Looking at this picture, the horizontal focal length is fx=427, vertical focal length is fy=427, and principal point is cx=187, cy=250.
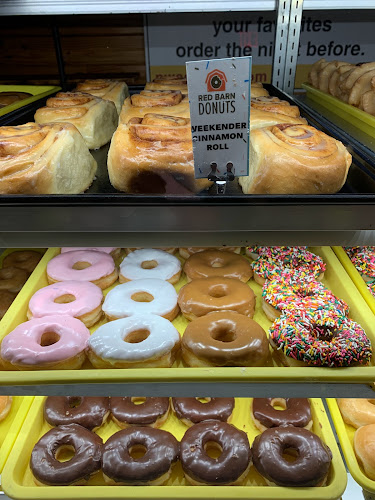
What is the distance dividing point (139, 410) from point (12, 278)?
856mm

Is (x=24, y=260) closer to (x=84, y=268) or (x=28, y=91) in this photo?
(x=84, y=268)

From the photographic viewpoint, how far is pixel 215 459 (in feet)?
5.12

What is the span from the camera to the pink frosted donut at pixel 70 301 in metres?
1.67

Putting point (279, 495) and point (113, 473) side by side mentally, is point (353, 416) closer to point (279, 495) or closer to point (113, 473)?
point (279, 495)

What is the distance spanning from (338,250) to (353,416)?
0.73 meters

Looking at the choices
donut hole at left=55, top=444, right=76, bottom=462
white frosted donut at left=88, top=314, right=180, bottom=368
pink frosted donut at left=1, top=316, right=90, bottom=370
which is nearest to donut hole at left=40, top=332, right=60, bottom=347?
pink frosted donut at left=1, top=316, right=90, bottom=370

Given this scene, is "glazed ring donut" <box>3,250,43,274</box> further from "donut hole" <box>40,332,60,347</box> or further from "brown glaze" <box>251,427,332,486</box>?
"brown glaze" <box>251,427,332,486</box>

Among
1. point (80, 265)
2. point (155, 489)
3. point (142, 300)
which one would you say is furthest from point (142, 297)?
point (155, 489)

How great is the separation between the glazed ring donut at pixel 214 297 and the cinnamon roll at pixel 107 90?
3.71 ft

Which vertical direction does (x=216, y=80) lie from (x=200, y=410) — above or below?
above

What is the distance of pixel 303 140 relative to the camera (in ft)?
4.39

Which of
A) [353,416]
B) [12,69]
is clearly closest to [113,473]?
[353,416]

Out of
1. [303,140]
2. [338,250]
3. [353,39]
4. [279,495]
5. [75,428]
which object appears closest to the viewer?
[303,140]

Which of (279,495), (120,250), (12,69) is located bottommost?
(279,495)
